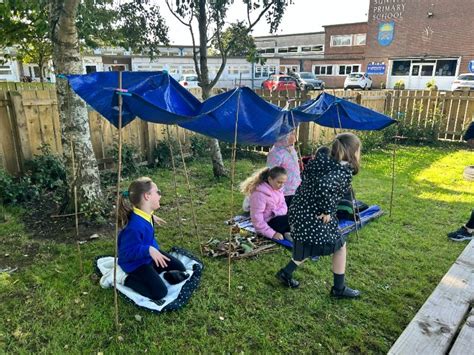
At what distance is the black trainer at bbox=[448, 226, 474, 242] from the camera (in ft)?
14.3

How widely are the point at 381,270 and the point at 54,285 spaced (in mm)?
3350

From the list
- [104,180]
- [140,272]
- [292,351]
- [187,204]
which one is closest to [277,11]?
[187,204]

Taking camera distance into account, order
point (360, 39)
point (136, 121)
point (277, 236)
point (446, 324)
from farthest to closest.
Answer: point (360, 39), point (136, 121), point (277, 236), point (446, 324)

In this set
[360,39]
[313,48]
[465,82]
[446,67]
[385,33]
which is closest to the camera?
[465,82]

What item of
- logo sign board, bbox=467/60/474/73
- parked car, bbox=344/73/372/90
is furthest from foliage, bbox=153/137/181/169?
logo sign board, bbox=467/60/474/73

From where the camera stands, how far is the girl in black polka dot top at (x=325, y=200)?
9.43 ft

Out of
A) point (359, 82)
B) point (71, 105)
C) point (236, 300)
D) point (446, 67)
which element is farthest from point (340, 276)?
point (446, 67)

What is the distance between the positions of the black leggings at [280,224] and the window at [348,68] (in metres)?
35.1

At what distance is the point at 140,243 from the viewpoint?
307 centimetres

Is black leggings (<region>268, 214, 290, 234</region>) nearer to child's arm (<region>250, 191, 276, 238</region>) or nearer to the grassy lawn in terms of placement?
child's arm (<region>250, 191, 276, 238</region>)

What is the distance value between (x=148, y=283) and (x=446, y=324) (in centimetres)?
231

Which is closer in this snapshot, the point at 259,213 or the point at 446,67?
the point at 259,213

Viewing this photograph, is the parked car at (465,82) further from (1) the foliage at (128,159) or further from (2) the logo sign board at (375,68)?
(1) the foliage at (128,159)

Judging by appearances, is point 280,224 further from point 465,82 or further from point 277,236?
point 465,82
